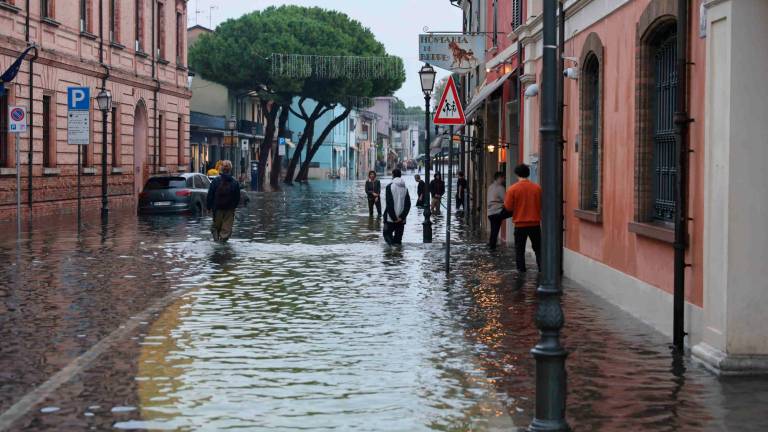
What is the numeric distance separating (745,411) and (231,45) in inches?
2658

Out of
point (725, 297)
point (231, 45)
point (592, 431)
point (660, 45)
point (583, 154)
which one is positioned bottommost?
point (592, 431)

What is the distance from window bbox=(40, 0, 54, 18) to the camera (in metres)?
34.9

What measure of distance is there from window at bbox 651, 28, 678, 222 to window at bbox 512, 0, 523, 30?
36.9 feet

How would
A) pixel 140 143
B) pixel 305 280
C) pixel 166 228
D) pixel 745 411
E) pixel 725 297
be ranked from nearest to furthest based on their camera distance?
pixel 745 411 → pixel 725 297 → pixel 305 280 → pixel 166 228 → pixel 140 143

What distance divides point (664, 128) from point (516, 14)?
1266cm

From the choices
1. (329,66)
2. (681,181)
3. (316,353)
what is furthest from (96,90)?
(329,66)

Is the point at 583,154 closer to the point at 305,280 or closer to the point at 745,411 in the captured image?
the point at 305,280

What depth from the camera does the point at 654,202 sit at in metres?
12.7

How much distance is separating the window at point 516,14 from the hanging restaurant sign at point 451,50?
80 cm

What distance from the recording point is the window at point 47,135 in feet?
116

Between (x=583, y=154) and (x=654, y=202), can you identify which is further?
(x=583, y=154)

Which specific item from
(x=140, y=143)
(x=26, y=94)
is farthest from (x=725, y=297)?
(x=140, y=143)

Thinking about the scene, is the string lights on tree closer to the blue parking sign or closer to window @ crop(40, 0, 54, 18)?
window @ crop(40, 0, 54, 18)

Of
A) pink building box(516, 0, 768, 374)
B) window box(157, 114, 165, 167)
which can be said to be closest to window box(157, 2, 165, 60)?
window box(157, 114, 165, 167)
